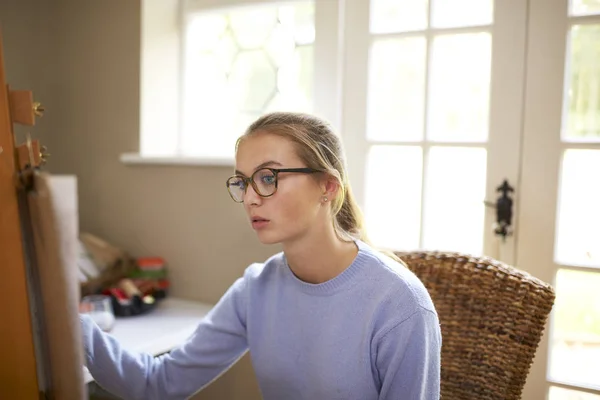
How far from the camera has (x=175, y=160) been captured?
201cm

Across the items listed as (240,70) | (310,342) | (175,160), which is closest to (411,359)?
(310,342)

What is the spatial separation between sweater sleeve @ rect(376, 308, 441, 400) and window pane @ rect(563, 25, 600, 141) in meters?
0.85

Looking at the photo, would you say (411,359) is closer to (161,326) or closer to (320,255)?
(320,255)

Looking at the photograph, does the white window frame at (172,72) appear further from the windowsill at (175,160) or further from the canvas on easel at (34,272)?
the canvas on easel at (34,272)

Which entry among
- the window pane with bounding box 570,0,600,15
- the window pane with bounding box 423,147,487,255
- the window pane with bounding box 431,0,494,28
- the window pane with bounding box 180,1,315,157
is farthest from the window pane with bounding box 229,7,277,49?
the window pane with bounding box 570,0,600,15

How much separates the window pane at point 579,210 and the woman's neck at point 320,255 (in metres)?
0.77

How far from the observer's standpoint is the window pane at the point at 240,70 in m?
2.02

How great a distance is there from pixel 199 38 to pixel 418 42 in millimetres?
935

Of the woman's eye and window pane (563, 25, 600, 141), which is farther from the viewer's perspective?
window pane (563, 25, 600, 141)

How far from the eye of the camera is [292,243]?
1.15 metres

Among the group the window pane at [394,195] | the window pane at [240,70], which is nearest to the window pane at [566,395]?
the window pane at [394,195]

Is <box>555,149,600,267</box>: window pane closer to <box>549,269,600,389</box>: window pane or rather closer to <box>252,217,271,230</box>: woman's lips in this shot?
<box>549,269,600,389</box>: window pane

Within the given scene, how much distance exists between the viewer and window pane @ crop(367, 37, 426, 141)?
70.1 inches

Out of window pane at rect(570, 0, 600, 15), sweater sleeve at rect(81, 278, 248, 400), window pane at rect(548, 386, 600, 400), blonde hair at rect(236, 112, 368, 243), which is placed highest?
window pane at rect(570, 0, 600, 15)
